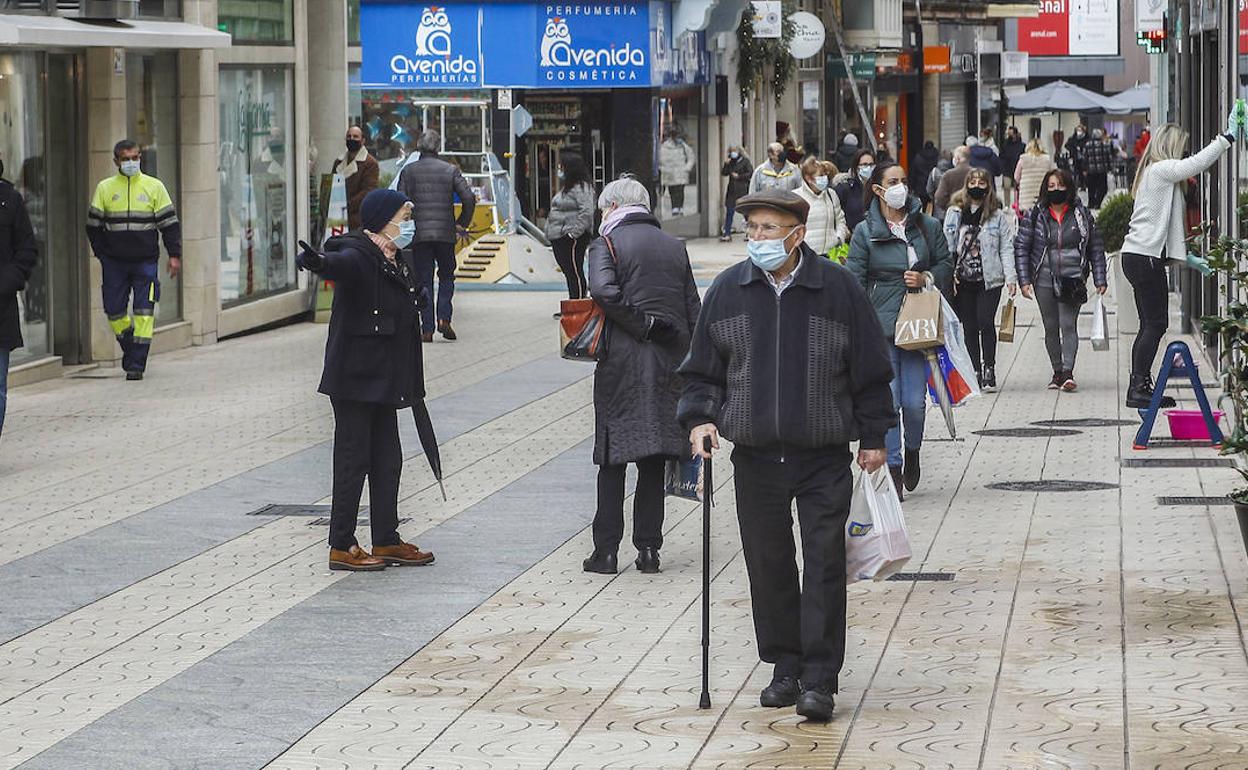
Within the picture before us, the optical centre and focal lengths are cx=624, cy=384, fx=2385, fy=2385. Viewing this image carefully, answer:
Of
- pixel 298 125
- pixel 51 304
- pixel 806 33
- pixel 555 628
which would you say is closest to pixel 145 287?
pixel 51 304

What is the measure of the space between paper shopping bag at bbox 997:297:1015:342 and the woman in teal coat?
529 centimetres

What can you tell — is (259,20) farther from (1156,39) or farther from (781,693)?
(781,693)

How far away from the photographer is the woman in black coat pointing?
10.3m

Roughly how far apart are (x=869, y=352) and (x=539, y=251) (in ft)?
72.4

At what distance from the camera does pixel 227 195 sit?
2277cm

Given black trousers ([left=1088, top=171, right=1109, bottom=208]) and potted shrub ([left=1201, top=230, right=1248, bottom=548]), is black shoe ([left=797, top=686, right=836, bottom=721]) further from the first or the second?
black trousers ([left=1088, top=171, right=1109, bottom=208])

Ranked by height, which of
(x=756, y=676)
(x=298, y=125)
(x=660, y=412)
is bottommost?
(x=756, y=676)

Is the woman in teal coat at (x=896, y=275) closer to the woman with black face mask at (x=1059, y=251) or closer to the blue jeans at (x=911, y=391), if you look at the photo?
the blue jeans at (x=911, y=391)

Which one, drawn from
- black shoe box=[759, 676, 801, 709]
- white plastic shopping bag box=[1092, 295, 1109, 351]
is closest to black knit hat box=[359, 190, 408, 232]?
black shoe box=[759, 676, 801, 709]

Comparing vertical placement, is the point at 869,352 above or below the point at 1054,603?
above

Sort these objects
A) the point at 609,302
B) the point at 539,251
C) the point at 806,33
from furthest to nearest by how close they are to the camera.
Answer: the point at 806,33, the point at 539,251, the point at 609,302

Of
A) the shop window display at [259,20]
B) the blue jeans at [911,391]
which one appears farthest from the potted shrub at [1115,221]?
the blue jeans at [911,391]

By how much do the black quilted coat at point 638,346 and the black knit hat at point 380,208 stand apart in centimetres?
88

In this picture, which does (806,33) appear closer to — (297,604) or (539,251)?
(539,251)
